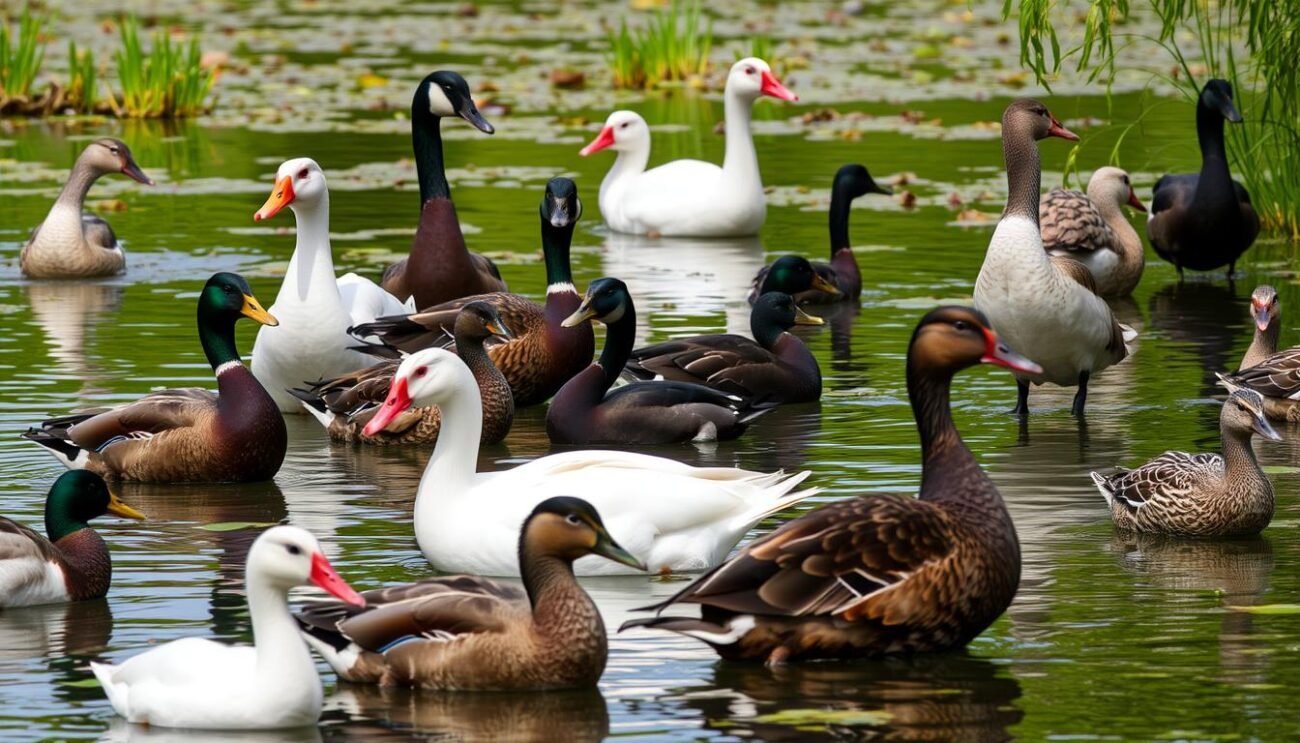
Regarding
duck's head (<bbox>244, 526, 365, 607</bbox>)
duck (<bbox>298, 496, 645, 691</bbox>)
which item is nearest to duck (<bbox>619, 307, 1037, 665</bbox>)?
duck (<bbox>298, 496, 645, 691</bbox>)

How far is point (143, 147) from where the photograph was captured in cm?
2536

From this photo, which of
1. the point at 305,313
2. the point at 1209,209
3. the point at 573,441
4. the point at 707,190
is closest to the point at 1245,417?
the point at 573,441

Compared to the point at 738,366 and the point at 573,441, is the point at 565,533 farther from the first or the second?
the point at 738,366

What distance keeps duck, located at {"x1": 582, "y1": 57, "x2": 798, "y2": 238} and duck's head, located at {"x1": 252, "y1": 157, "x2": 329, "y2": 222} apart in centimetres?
741

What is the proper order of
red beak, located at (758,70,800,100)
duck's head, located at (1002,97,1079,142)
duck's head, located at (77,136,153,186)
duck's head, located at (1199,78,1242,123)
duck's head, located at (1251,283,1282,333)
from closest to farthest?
duck's head, located at (1251,283,1282,333) → duck's head, located at (1002,97,1079,142) → duck's head, located at (1199,78,1242,123) → duck's head, located at (77,136,153,186) → red beak, located at (758,70,800,100)

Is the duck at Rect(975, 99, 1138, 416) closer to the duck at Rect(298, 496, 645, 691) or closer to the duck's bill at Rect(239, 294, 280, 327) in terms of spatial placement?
the duck's bill at Rect(239, 294, 280, 327)

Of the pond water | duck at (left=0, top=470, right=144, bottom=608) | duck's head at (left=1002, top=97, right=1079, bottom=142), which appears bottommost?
the pond water

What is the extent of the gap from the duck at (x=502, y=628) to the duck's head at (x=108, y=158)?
11.2m

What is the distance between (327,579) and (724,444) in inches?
204

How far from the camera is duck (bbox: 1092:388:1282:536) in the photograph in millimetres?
9703

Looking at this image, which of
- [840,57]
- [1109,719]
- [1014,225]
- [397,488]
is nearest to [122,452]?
[397,488]

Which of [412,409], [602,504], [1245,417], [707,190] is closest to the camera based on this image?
[602,504]

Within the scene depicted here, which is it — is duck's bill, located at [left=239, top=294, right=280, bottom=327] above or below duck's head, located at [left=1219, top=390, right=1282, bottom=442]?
above

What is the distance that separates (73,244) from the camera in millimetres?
17828
